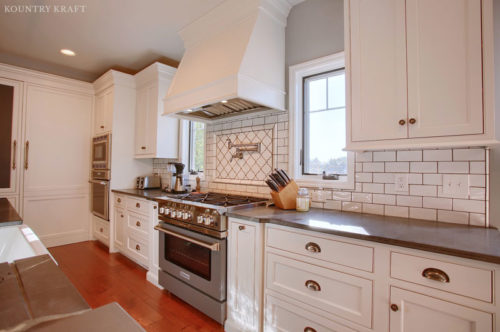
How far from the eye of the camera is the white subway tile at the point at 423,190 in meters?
1.57

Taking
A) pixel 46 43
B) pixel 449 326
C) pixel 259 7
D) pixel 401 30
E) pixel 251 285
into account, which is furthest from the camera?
pixel 46 43

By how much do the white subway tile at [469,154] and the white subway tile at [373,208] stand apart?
529mm

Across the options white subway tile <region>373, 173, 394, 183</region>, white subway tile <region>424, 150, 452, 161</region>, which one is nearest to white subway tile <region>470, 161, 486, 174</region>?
white subway tile <region>424, 150, 452, 161</region>

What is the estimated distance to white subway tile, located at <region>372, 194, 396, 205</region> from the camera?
5.62ft

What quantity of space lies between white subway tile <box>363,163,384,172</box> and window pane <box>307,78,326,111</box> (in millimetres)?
661

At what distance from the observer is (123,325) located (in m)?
0.45

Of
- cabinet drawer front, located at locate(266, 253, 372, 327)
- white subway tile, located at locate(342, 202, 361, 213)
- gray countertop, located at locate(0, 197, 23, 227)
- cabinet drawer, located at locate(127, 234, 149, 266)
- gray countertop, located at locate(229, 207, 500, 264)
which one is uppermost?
white subway tile, located at locate(342, 202, 361, 213)

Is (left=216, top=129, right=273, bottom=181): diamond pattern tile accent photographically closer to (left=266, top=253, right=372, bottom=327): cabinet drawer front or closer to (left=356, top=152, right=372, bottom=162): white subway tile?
(left=356, top=152, right=372, bottom=162): white subway tile

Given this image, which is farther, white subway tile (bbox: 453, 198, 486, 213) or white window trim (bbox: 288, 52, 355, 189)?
white window trim (bbox: 288, 52, 355, 189)

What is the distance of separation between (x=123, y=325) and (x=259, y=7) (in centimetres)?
229


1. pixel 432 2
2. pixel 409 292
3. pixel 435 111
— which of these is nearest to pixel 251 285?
pixel 409 292

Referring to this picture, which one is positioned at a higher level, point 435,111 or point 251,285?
point 435,111

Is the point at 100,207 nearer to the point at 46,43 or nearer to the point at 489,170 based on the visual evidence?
the point at 46,43

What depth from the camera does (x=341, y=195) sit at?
194 cm
